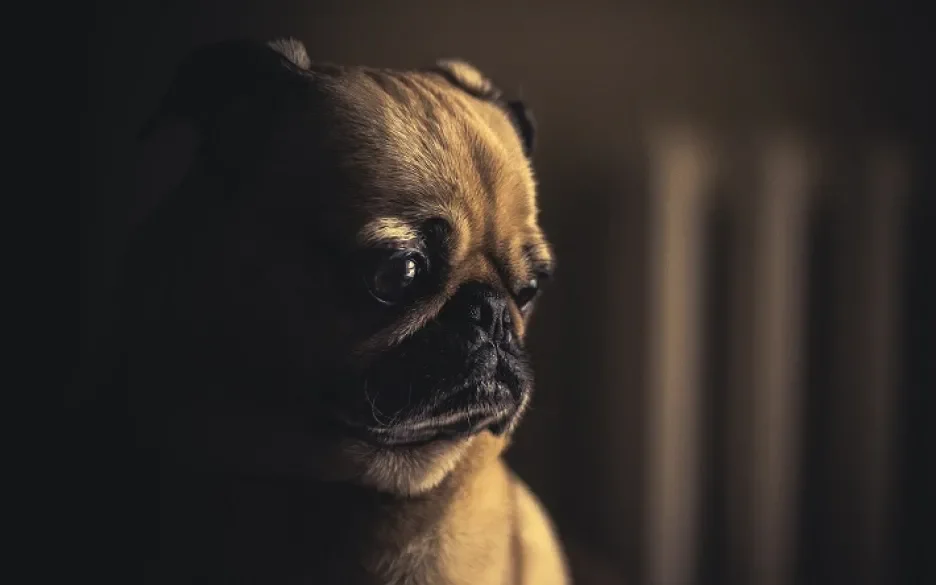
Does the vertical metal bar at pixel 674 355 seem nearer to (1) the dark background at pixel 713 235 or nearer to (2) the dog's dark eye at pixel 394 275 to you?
(1) the dark background at pixel 713 235

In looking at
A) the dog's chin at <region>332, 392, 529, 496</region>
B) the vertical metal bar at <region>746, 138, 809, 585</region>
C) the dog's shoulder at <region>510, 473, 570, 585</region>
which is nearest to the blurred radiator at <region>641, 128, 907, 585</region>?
the vertical metal bar at <region>746, 138, 809, 585</region>

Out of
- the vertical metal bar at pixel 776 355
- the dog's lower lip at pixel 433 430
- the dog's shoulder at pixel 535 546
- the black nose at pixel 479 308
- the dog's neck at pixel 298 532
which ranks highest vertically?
the black nose at pixel 479 308

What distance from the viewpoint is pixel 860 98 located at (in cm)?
144

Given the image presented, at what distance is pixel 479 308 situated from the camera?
18.1 inches

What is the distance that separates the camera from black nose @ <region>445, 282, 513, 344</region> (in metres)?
0.46

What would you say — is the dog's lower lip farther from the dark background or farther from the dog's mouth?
the dark background

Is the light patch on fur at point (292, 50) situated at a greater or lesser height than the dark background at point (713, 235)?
greater

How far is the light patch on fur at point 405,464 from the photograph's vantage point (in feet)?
1.48

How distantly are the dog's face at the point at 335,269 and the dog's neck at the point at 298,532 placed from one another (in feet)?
0.06

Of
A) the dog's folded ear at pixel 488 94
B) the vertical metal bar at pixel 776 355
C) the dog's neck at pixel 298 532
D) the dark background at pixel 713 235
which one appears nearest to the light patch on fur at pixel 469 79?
the dog's folded ear at pixel 488 94

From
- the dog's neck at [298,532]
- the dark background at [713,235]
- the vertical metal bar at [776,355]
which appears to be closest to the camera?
the dog's neck at [298,532]

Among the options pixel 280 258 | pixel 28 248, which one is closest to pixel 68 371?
pixel 28 248

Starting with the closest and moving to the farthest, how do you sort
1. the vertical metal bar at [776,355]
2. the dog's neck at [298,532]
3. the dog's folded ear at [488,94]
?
the dog's neck at [298,532] → the dog's folded ear at [488,94] → the vertical metal bar at [776,355]

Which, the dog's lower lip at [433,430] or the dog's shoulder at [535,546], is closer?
the dog's lower lip at [433,430]
